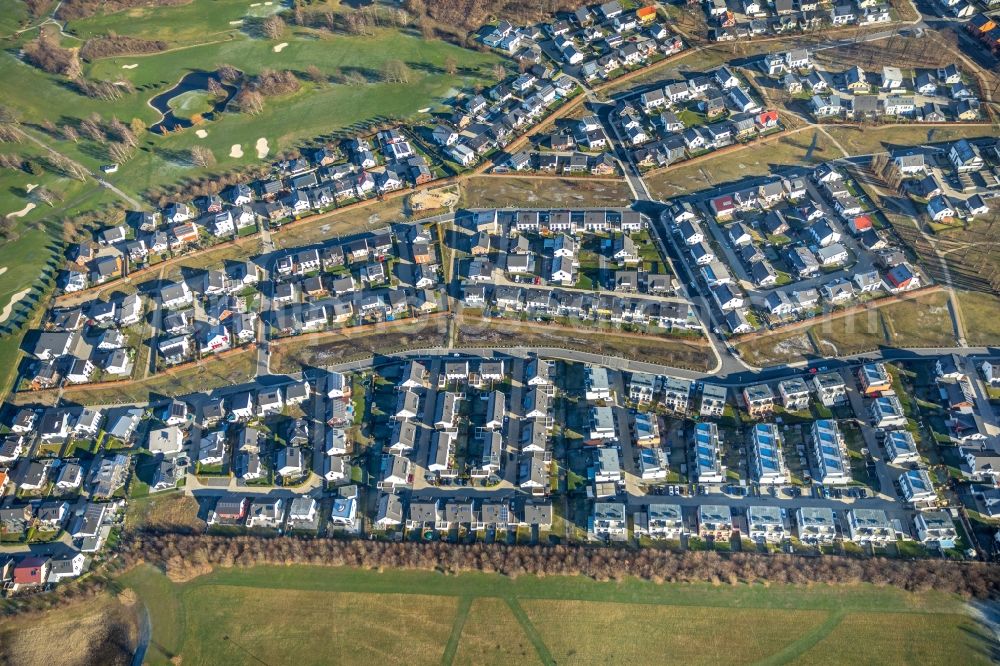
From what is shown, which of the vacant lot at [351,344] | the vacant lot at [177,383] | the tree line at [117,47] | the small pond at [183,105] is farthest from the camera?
the tree line at [117,47]

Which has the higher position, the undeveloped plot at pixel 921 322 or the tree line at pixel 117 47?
the tree line at pixel 117 47

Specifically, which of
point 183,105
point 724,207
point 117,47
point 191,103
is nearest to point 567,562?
point 724,207

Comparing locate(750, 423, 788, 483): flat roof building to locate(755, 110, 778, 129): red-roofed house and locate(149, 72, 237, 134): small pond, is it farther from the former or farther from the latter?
locate(149, 72, 237, 134): small pond

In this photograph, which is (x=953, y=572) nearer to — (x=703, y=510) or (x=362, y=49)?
(x=703, y=510)

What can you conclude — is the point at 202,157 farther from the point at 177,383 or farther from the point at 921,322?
the point at 921,322

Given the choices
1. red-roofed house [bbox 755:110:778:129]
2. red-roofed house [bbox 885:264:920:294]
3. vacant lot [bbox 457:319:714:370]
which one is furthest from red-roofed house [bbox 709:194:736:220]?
vacant lot [bbox 457:319:714:370]

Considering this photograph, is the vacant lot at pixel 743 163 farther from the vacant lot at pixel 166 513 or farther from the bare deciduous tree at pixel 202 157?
the vacant lot at pixel 166 513

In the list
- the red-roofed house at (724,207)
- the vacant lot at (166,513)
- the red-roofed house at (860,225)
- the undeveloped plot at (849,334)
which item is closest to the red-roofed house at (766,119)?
the red-roofed house at (724,207)

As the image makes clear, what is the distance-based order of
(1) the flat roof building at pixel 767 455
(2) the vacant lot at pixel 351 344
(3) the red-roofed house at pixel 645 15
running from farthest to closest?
1. (3) the red-roofed house at pixel 645 15
2. (2) the vacant lot at pixel 351 344
3. (1) the flat roof building at pixel 767 455
